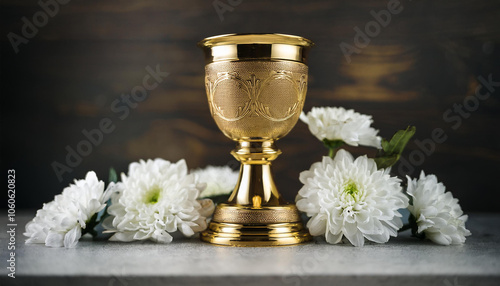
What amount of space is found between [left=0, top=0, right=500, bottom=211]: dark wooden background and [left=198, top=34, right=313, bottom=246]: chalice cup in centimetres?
60

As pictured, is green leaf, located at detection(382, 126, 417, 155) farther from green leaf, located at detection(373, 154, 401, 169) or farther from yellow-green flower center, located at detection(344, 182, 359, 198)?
yellow-green flower center, located at detection(344, 182, 359, 198)

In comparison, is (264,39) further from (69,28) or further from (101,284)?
(69,28)

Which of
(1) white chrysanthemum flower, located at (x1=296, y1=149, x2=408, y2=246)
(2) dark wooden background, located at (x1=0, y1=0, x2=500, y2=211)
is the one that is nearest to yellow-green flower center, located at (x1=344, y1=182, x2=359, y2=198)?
(1) white chrysanthemum flower, located at (x1=296, y1=149, x2=408, y2=246)

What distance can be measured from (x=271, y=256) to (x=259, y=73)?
12.8 inches

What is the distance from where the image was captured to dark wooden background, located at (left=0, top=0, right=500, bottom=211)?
1.59 m

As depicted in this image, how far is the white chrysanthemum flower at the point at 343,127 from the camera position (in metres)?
1.05

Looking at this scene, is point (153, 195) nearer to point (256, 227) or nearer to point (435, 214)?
point (256, 227)

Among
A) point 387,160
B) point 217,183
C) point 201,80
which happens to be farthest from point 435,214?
point 201,80

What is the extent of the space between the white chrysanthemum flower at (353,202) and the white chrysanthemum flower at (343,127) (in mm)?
61

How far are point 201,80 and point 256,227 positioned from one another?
76cm

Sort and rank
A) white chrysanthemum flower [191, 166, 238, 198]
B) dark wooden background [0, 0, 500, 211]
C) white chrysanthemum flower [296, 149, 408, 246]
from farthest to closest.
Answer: dark wooden background [0, 0, 500, 211]
white chrysanthemum flower [191, 166, 238, 198]
white chrysanthemum flower [296, 149, 408, 246]

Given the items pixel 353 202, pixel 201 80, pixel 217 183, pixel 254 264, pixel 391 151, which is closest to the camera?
pixel 254 264

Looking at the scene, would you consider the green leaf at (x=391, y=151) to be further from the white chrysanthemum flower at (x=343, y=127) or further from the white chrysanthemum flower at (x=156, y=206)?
the white chrysanthemum flower at (x=156, y=206)

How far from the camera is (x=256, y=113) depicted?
98cm
